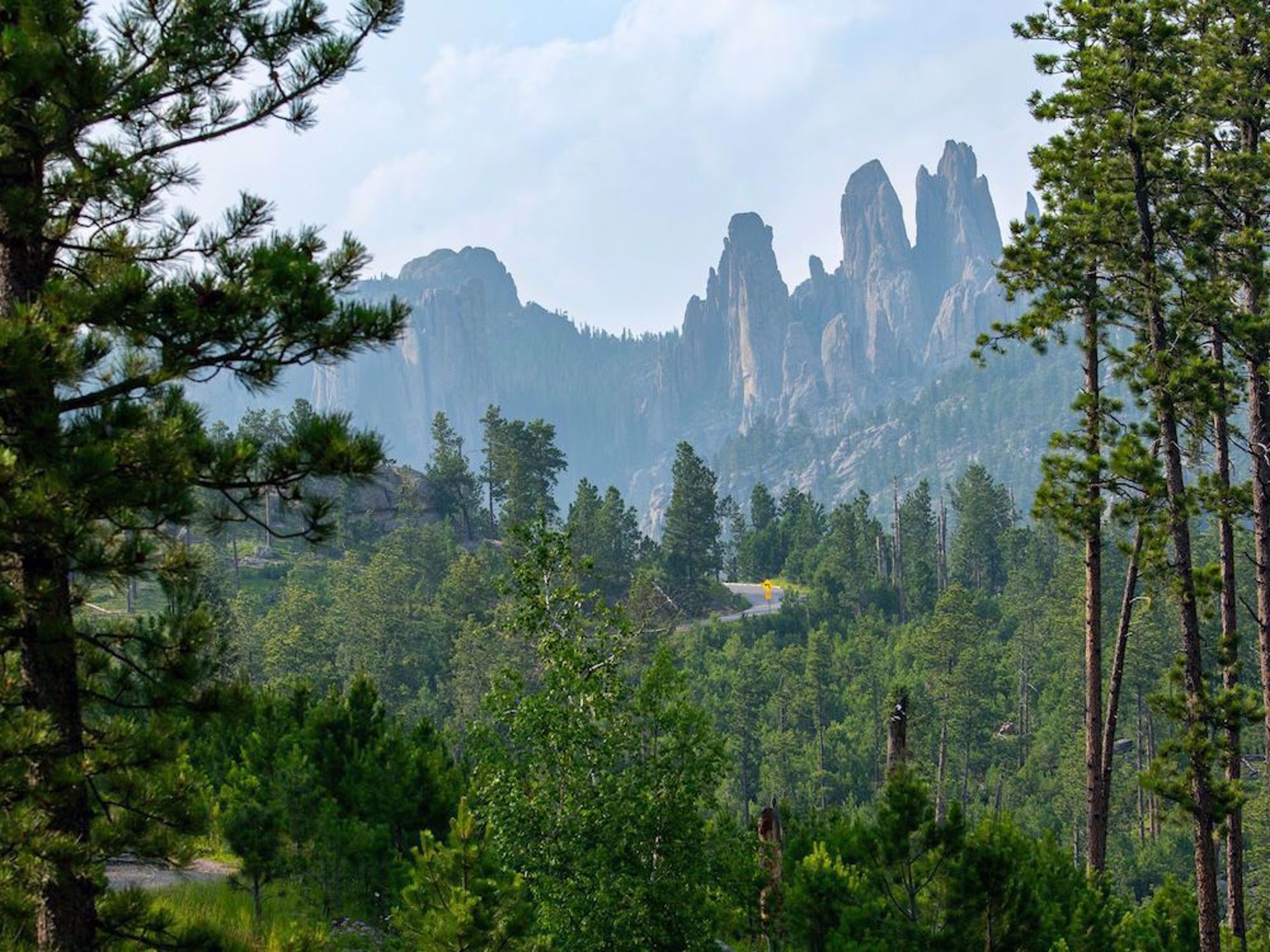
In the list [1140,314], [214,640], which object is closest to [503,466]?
[1140,314]

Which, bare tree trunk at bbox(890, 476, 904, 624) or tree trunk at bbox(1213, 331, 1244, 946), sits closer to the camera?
tree trunk at bbox(1213, 331, 1244, 946)

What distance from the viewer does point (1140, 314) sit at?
15.0m

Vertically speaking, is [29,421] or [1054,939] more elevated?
[29,421]

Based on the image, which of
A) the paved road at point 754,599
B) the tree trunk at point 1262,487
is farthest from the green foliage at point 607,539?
the tree trunk at point 1262,487

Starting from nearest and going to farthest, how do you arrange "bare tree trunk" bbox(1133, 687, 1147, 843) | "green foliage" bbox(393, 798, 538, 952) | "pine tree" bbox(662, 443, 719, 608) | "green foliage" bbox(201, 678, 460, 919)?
"green foliage" bbox(393, 798, 538, 952) < "green foliage" bbox(201, 678, 460, 919) < "bare tree trunk" bbox(1133, 687, 1147, 843) < "pine tree" bbox(662, 443, 719, 608)

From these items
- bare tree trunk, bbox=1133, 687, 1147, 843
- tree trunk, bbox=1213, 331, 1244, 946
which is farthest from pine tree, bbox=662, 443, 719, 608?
tree trunk, bbox=1213, 331, 1244, 946

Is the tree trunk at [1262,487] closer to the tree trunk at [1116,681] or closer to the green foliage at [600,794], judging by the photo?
the tree trunk at [1116,681]

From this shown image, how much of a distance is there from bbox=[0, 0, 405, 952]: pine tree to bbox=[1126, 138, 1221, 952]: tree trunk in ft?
32.6

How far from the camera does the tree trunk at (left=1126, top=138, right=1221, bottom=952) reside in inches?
492

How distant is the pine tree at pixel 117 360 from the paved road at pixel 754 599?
2377 inches

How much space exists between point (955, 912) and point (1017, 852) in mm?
940

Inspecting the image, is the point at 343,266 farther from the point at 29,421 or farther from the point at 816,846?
the point at 816,846

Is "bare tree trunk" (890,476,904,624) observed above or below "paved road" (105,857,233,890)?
above

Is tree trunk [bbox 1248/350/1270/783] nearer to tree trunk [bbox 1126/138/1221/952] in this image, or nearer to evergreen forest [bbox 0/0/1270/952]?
evergreen forest [bbox 0/0/1270/952]
